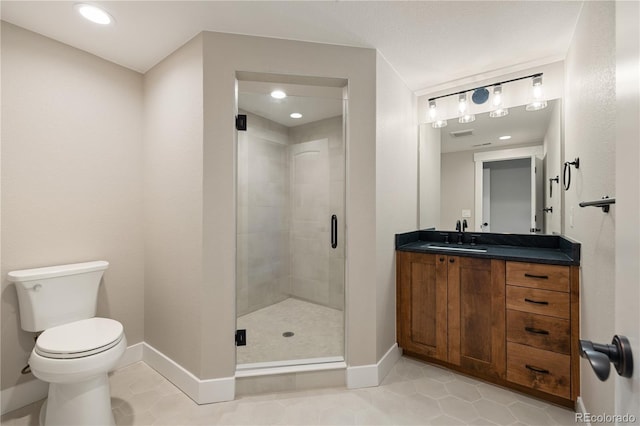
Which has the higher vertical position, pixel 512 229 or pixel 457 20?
pixel 457 20

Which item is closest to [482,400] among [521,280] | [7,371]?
[521,280]

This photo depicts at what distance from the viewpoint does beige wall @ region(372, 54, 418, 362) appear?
2.08 meters

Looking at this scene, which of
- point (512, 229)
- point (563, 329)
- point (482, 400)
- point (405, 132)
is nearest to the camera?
point (563, 329)

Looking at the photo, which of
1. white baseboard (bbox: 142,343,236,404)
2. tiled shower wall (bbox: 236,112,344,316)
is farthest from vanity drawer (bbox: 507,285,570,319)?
white baseboard (bbox: 142,343,236,404)

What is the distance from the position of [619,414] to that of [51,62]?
310cm

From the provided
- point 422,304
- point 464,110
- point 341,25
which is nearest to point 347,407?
point 422,304

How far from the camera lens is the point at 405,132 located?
8.36ft

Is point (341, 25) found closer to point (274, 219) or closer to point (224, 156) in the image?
point (224, 156)

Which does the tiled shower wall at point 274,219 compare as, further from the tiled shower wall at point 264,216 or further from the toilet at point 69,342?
the toilet at point 69,342

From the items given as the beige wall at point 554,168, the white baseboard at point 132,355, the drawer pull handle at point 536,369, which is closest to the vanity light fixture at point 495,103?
the beige wall at point 554,168

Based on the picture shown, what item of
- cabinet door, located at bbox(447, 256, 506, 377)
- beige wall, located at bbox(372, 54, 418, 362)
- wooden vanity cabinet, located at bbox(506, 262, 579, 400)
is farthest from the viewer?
beige wall, located at bbox(372, 54, 418, 362)

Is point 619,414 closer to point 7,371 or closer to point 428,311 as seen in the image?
point 428,311

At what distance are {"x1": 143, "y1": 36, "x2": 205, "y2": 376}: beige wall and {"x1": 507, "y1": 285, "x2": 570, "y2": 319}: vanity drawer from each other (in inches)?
80.6

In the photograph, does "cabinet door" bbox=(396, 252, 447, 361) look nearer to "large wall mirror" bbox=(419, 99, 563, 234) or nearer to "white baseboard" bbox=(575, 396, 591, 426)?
"large wall mirror" bbox=(419, 99, 563, 234)
